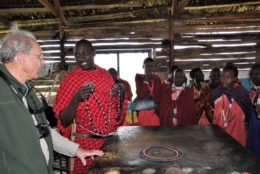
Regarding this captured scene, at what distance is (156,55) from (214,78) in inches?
83.8

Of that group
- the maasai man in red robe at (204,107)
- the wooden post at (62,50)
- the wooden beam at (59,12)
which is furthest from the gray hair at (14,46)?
the wooden post at (62,50)

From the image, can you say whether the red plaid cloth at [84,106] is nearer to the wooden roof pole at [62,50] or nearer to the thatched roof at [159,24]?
the thatched roof at [159,24]

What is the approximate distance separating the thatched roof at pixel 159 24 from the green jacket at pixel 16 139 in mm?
5063

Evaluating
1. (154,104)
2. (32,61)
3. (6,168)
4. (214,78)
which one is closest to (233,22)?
(214,78)

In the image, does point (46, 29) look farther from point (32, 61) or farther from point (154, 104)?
point (32, 61)

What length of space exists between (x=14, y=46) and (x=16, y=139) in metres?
0.66

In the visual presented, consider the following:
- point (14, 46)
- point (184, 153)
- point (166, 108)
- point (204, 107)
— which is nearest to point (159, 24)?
point (204, 107)

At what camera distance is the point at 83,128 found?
3445mm

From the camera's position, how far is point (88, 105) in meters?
3.43

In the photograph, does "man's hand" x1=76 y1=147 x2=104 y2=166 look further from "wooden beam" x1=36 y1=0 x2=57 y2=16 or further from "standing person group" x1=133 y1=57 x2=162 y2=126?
"wooden beam" x1=36 y1=0 x2=57 y2=16

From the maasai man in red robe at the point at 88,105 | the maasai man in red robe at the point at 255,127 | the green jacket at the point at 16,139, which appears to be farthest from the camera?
the maasai man in red robe at the point at 255,127

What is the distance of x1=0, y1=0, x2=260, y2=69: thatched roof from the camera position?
675 centimetres

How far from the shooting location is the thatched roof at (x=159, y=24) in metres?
6.75

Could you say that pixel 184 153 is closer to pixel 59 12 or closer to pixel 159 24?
pixel 59 12
